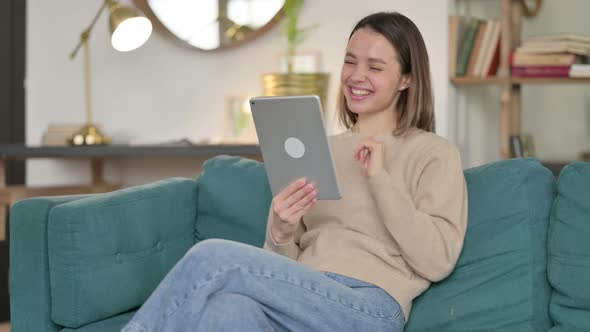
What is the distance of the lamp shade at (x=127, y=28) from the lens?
10.4ft

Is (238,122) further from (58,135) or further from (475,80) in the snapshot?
(475,80)

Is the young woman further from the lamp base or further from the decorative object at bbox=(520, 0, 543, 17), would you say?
the decorative object at bbox=(520, 0, 543, 17)

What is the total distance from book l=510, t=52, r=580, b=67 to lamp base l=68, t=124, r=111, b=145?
5.15 ft

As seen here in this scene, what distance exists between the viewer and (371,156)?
1.86m

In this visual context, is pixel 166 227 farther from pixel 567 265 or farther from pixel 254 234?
pixel 567 265

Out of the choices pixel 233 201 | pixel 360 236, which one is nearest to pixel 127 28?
pixel 233 201

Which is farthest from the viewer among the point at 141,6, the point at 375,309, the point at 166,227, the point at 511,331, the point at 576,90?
the point at 576,90

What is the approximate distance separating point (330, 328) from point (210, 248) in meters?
0.29

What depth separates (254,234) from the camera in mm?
2303

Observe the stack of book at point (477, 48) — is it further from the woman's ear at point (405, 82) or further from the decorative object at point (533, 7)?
the woman's ear at point (405, 82)

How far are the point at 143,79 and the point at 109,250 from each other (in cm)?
165

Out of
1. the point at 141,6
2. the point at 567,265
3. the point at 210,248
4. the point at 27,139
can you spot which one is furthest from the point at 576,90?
the point at 210,248

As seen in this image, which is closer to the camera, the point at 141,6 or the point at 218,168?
the point at 218,168

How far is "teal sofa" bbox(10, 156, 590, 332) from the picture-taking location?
188 cm
